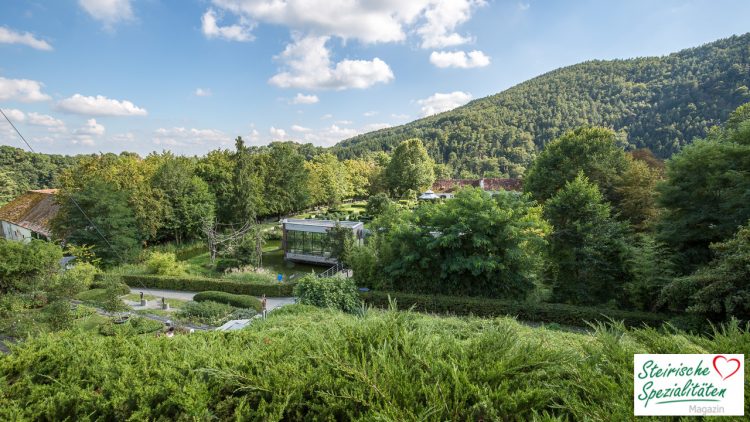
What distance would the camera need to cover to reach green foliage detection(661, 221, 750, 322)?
8.25m

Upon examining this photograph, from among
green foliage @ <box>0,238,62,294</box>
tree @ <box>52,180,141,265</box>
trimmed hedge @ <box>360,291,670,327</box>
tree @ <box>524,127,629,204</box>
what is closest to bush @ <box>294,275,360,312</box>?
trimmed hedge @ <box>360,291,670,327</box>

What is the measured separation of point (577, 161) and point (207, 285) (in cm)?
2592

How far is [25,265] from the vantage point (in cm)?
1378

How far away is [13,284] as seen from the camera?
13.6 m

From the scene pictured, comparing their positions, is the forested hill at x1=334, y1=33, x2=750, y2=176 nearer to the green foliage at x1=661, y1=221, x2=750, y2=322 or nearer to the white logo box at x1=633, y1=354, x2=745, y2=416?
the green foliage at x1=661, y1=221, x2=750, y2=322

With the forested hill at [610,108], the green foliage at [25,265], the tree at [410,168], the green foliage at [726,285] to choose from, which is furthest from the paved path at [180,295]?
the forested hill at [610,108]

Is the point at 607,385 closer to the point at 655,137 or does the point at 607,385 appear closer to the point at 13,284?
the point at 13,284

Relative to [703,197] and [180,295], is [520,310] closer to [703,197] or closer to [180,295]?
[703,197]

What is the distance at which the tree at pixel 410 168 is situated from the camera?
46531 mm

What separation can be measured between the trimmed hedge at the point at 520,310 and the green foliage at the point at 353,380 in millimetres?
9740

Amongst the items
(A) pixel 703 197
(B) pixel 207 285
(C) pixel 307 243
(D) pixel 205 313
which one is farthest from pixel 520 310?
(B) pixel 207 285

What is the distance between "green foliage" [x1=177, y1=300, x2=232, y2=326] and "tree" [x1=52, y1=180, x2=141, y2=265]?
12.2 m

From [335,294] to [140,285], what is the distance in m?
13.6

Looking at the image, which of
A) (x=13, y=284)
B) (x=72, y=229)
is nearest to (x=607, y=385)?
(x=13, y=284)
